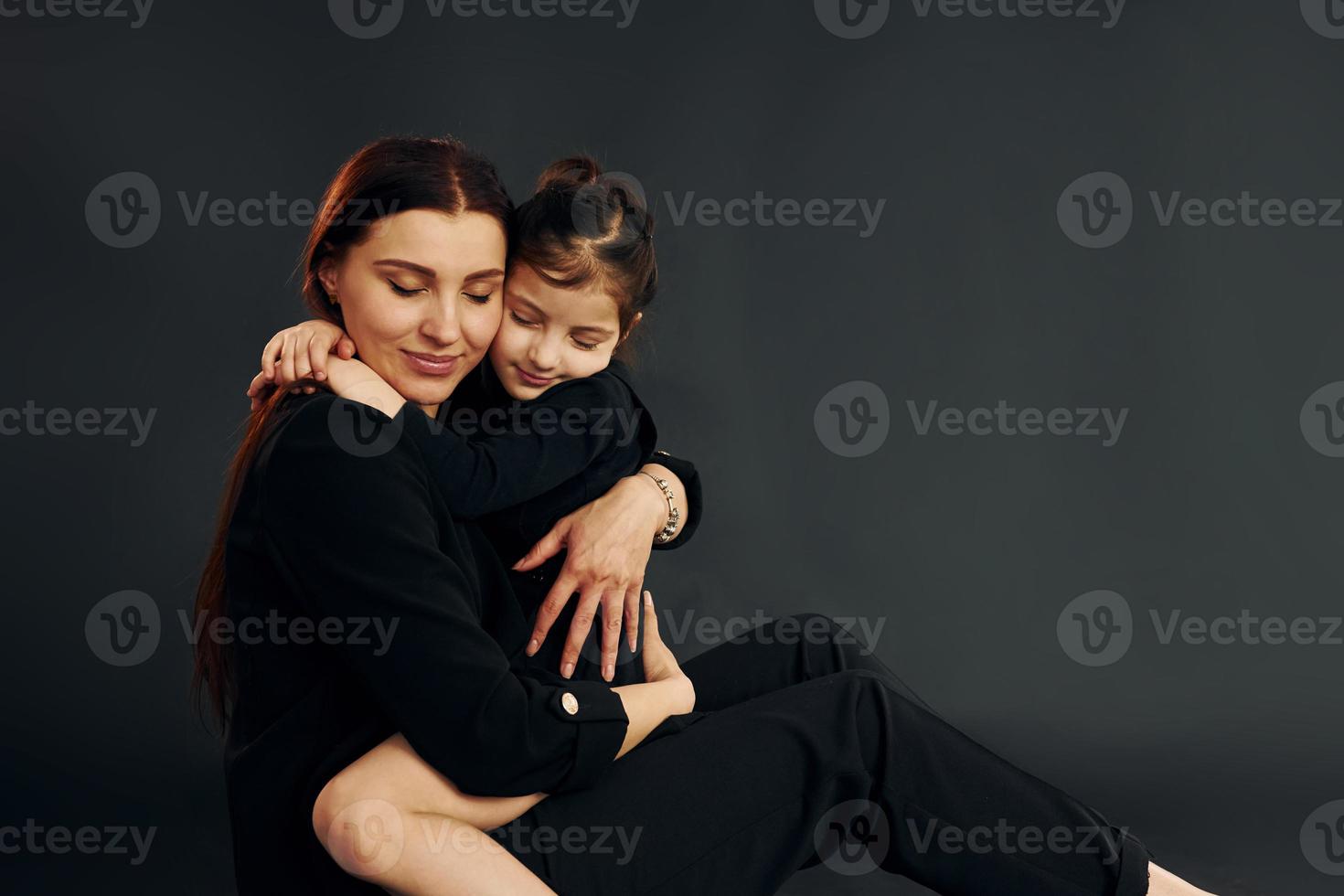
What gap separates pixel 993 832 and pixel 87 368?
8.37 ft

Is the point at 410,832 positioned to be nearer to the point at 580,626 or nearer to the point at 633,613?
the point at 580,626

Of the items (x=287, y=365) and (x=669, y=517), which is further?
(x=669, y=517)

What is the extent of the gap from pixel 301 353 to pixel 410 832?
651mm

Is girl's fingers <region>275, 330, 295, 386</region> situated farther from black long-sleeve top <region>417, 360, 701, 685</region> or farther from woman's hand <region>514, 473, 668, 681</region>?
woman's hand <region>514, 473, 668, 681</region>

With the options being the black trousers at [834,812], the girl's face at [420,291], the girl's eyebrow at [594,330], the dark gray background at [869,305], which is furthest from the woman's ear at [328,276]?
the dark gray background at [869,305]

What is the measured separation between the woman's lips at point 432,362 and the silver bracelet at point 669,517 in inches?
16.4

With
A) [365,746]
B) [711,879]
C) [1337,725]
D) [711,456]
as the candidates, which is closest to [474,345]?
[365,746]

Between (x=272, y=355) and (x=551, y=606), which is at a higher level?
(x=272, y=355)

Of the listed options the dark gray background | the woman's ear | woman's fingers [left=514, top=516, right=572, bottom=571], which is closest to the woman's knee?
woman's fingers [left=514, top=516, right=572, bottom=571]

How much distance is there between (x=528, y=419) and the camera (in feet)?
7.14

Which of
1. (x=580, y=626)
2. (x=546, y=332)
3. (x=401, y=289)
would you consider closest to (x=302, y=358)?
(x=401, y=289)

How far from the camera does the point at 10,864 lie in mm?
2904

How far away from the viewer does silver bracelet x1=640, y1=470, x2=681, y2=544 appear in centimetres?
231

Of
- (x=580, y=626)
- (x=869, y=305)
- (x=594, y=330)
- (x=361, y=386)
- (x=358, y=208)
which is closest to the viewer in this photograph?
(x=361, y=386)
